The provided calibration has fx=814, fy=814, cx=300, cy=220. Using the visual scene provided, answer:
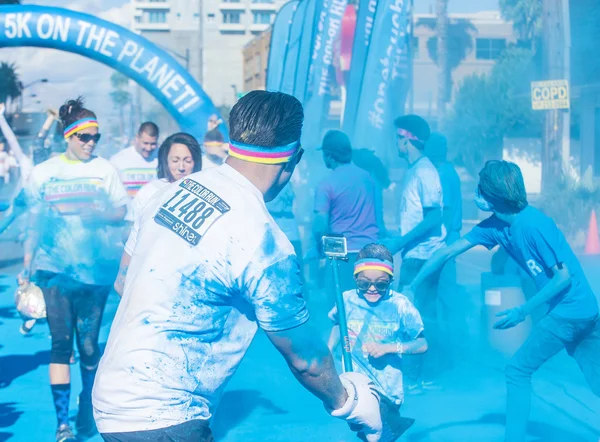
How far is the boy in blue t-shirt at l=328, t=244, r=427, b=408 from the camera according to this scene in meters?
4.16

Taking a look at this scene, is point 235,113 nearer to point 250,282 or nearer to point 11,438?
point 250,282

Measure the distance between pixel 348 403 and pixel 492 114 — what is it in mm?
34450

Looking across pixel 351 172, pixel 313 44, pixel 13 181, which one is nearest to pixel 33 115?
pixel 13 181

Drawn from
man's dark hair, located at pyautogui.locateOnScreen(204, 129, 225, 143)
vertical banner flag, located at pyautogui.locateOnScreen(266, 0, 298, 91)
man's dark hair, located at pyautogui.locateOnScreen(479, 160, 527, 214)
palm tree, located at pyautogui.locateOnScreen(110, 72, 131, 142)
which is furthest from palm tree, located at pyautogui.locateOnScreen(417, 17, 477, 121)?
man's dark hair, located at pyautogui.locateOnScreen(479, 160, 527, 214)

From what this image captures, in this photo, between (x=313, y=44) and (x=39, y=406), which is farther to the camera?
(x=313, y=44)

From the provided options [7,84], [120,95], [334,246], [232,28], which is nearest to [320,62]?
[334,246]

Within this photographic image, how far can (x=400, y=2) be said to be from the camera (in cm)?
1195

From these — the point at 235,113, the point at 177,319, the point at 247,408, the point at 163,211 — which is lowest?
the point at 247,408

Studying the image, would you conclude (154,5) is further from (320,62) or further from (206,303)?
(206,303)

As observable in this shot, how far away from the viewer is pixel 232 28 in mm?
93312

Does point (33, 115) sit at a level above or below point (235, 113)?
above

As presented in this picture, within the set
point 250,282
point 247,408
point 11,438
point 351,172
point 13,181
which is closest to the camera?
point 250,282

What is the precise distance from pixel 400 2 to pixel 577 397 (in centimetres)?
781

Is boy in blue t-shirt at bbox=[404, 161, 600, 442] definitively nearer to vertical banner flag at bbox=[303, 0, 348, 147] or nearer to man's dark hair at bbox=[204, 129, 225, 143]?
man's dark hair at bbox=[204, 129, 225, 143]
